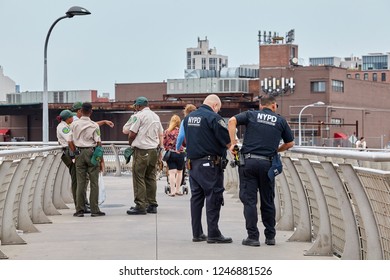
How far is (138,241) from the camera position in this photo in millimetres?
11305

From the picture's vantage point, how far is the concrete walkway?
33.0 feet

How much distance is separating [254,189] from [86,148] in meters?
4.58

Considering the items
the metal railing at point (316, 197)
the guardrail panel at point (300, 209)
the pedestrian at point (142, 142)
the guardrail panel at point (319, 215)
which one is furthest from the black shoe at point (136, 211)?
the guardrail panel at point (319, 215)

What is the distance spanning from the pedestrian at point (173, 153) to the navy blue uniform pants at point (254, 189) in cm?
782

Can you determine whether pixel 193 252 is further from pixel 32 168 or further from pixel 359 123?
pixel 359 123

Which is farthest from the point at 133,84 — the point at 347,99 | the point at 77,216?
the point at 77,216

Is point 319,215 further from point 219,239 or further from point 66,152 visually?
point 66,152

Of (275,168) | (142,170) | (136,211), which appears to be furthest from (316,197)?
(136,211)

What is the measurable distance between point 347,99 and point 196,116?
316ft

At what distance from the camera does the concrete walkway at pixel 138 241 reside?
10.1m

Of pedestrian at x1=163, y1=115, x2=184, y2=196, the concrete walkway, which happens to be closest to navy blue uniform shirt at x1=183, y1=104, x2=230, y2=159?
the concrete walkway
